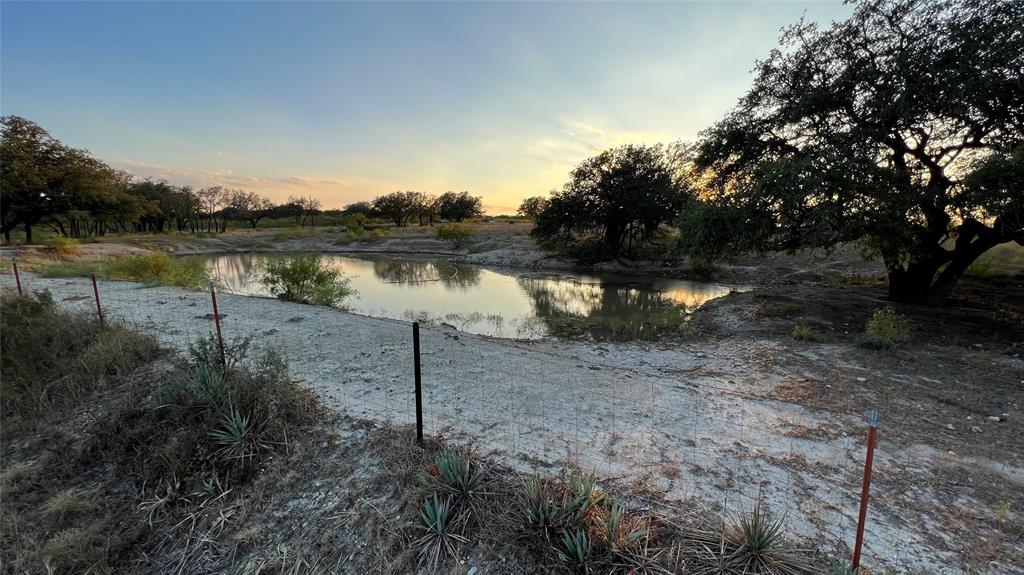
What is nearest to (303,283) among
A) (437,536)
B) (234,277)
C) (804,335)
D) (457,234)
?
(437,536)

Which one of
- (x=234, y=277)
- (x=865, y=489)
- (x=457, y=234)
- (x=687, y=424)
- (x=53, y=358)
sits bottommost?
(x=234, y=277)

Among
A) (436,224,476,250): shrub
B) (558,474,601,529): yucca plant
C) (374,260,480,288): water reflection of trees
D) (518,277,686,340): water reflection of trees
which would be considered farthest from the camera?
(436,224,476,250): shrub

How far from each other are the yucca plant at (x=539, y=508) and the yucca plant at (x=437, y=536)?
50cm

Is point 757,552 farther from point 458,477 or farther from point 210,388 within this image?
point 210,388

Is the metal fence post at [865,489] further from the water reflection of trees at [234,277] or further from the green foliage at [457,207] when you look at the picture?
the green foliage at [457,207]

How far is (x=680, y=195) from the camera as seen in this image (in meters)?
27.2

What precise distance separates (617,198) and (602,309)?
14968mm

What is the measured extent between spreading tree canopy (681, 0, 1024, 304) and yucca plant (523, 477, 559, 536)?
33.4ft

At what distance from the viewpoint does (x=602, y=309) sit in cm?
1648

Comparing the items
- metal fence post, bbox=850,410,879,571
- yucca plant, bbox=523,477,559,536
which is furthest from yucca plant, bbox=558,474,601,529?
metal fence post, bbox=850,410,879,571

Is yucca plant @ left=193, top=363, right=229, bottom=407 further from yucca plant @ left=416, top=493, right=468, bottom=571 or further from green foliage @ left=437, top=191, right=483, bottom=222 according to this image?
green foliage @ left=437, top=191, right=483, bottom=222

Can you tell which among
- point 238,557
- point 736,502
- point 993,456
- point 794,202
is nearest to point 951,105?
point 794,202

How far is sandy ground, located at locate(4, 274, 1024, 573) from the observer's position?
10.2ft

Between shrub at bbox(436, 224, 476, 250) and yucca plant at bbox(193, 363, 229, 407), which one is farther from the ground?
shrub at bbox(436, 224, 476, 250)
